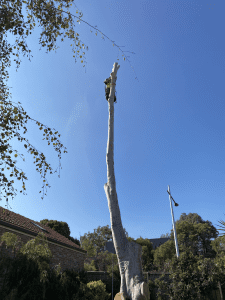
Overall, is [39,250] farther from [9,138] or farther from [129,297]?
[9,138]


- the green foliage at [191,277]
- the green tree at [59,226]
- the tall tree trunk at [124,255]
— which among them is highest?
the green tree at [59,226]

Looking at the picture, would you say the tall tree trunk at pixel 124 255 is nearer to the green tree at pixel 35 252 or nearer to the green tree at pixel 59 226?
the green tree at pixel 35 252

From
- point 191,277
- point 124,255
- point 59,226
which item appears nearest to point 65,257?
point 191,277

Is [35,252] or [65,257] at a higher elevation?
[35,252]

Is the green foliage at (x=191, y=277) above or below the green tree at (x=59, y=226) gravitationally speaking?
below

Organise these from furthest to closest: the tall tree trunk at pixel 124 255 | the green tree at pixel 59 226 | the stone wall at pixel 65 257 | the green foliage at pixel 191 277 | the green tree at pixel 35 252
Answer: the green tree at pixel 59 226 → the stone wall at pixel 65 257 → the green foliage at pixel 191 277 → the green tree at pixel 35 252 → the tall tree trunk at pixel 124 255

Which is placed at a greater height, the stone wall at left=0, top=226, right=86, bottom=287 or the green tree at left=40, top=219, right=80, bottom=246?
the green tree at left=40, top=219, right=80, bottom=246

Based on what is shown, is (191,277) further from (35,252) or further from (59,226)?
(59,226)

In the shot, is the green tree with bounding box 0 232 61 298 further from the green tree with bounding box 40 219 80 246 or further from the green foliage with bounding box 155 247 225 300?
the green tree with bounding box 40 219 80 246

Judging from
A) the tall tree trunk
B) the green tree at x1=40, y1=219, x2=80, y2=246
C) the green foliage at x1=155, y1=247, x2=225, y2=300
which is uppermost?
the green tree at x1=40, y1=219, x2=80, y2=246

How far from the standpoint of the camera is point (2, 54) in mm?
4535

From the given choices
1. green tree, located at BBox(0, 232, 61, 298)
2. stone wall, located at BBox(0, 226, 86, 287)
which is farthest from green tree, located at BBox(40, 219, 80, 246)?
green tree, located at BBox(0, 232, 61, 298)

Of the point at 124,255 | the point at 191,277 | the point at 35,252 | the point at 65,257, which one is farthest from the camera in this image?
the point at 65,257

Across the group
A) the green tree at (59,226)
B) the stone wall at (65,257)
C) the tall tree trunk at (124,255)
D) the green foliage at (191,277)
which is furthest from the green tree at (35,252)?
the green tree at (59,226)
